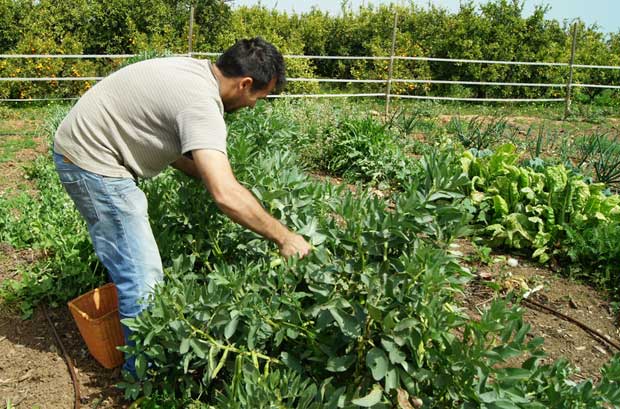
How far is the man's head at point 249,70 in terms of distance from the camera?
2682mm

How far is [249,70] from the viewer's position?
2.68m

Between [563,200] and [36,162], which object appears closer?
[563,200]

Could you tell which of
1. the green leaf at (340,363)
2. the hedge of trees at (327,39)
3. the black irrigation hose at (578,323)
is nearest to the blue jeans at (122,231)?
the green leaf at (340,363)

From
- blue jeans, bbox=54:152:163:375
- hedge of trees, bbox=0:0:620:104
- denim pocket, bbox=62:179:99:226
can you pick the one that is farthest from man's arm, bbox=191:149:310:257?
hedge of trees, bbox=0:0:620:104

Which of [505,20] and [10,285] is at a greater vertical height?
[505,20]

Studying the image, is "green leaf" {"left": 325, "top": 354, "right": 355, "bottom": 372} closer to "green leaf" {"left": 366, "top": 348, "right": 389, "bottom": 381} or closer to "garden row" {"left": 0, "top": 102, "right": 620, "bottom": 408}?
"garden row" {"left": 0, "top": 102, "right": 620, "bottom": 408}

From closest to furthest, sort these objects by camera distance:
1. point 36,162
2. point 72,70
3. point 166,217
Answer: point 166,217, point 36,162, point 72,70

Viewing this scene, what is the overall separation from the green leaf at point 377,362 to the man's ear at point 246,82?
1.25 metres

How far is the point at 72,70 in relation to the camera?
11320 mm

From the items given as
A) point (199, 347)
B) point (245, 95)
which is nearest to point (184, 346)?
point (199, 347)

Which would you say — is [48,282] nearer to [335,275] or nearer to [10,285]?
[10,285]

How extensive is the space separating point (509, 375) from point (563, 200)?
2756 mm

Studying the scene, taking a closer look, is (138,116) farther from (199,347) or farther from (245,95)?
(199,347)

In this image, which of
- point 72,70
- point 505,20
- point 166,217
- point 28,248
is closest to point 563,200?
point 166,217
